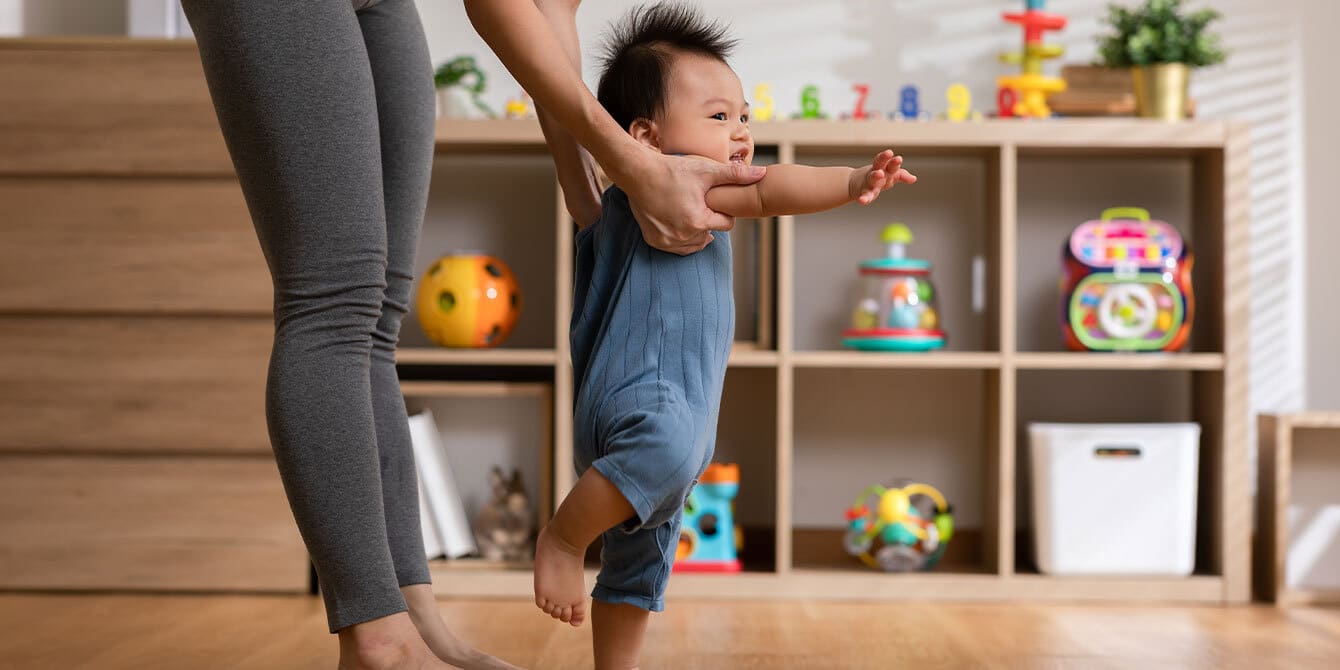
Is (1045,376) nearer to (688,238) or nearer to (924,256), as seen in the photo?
(924,256)

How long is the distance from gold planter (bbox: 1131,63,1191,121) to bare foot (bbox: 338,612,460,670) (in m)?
1.71

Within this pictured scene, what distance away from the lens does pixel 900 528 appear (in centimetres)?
211

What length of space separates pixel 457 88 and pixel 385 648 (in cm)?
154

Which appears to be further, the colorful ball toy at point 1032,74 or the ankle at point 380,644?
the colorful ball toy at point 1032,74

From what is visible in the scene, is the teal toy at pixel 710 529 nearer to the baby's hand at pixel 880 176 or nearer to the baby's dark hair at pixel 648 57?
the baby's dark hair at pixel 648 57

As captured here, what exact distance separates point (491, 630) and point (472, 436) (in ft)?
2.33

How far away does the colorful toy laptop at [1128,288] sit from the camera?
2107 millimetres

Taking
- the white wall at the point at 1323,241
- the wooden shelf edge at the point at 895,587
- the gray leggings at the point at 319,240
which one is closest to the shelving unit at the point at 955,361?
the wooden shelf edge at the point at 895,587

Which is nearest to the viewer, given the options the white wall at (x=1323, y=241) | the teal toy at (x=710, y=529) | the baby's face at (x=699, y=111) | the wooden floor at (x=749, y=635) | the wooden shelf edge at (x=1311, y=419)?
the baby's face at (x=699, y=111)

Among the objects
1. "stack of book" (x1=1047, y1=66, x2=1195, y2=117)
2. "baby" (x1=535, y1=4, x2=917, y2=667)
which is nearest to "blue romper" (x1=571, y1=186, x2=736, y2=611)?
"baby" (x1=535, y1=4, x2=917, y2=667)

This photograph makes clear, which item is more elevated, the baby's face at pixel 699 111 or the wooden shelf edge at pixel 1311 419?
the baby's face at pixel 699 111

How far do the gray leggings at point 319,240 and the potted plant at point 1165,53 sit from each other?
1.62m

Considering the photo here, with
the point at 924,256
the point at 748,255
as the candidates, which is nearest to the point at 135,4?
the point at 748,255

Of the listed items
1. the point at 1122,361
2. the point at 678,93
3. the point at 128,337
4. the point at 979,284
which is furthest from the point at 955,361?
the point at 128,337
